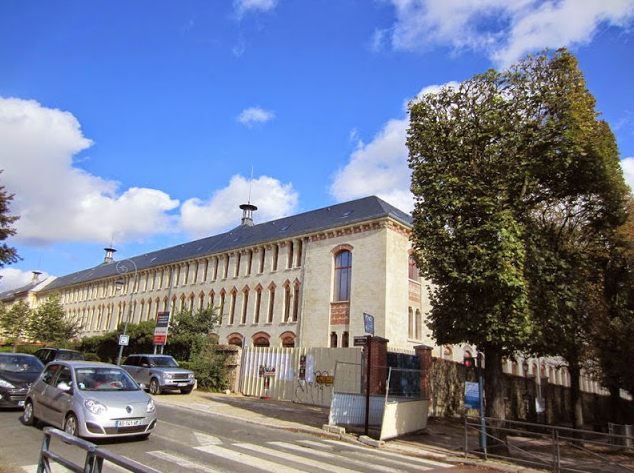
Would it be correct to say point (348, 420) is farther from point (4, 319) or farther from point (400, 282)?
point (4, 319)

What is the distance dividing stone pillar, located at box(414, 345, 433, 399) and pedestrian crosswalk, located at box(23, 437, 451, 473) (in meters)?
7.56

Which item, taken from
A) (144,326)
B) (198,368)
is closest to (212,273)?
(144,326)

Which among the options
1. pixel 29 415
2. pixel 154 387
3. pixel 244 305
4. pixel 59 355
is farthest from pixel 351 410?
A: pixel 244 305

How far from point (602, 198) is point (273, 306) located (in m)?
20.9

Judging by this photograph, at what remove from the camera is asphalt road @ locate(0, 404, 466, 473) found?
294 inches

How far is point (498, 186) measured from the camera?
11906 mm

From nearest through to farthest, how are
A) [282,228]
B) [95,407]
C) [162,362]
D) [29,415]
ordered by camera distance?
[95,407], [29,415], [162,362], [282,228]

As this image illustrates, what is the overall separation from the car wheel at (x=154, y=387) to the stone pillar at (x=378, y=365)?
9474 mm

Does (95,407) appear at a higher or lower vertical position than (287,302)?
lower

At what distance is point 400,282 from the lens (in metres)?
25.6

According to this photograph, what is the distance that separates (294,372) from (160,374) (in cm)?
595

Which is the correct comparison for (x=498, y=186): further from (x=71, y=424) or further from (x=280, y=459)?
(x=71, y=424)

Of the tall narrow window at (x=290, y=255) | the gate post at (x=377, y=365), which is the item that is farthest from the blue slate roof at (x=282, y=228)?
the gate post at (x=377, y=365)

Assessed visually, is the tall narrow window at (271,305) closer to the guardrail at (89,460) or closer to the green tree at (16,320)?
the guardrail at (89,460)
